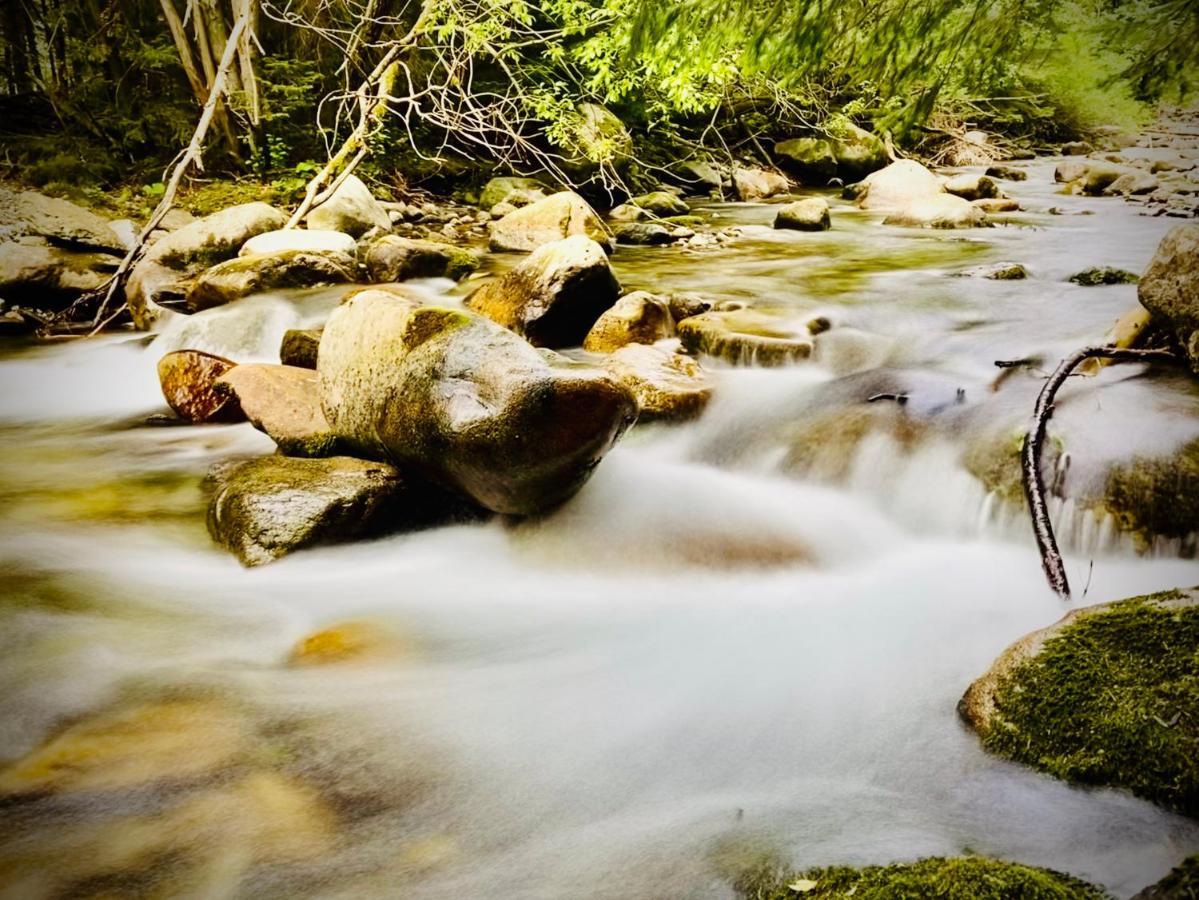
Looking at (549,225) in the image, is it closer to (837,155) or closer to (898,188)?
(898,188)

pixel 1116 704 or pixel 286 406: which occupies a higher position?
pixel 286 406

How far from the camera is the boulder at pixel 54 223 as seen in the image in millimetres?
8727

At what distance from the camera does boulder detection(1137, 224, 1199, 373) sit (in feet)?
12.9

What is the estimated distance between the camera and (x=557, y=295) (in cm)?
655

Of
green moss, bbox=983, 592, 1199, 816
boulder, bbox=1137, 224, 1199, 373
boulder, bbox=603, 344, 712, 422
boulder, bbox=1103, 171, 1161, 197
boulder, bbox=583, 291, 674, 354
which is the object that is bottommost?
green moss, bbox=983, 592, 1199, 816

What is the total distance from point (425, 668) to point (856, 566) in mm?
2470

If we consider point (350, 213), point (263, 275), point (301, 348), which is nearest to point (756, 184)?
point (350, 213)

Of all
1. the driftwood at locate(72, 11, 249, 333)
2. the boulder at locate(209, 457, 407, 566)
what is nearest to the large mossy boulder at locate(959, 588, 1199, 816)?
the boulder at locate(209, 457, 407, 566)

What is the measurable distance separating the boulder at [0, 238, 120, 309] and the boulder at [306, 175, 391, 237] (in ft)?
8.85

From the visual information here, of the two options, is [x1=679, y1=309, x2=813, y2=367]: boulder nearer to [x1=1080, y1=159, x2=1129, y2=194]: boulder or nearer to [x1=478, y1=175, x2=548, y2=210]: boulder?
[x1=478, y1=175, x2=548, y2=210]: boulder

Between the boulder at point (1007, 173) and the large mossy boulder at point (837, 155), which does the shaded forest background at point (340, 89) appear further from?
the boulder at point (1007, 173)

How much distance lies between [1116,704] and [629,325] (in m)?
5.01

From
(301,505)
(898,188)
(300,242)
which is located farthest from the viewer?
(898,188)

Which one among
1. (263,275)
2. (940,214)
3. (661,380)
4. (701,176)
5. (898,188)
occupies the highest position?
(701,176)
